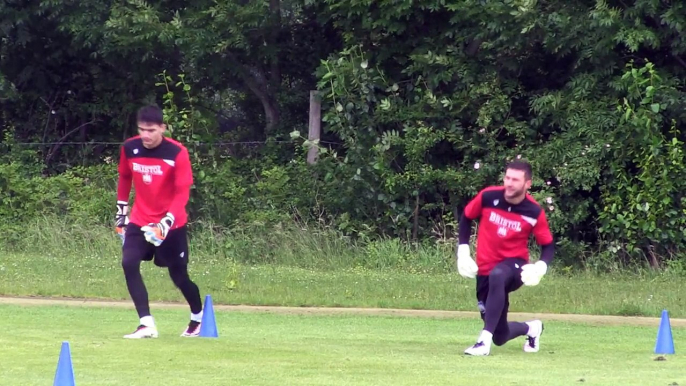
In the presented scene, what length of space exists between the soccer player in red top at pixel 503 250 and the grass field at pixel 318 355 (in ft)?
0.82

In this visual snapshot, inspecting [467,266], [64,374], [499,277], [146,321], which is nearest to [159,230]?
[146,321]

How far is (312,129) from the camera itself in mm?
21000

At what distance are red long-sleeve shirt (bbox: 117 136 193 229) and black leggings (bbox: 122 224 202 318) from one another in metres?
0.11

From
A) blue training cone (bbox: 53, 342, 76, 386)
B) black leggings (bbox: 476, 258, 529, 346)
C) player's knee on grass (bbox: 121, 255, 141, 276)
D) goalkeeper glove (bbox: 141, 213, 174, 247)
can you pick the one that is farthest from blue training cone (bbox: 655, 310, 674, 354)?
blue training cone (bbox: 53, 342, 76, 386)

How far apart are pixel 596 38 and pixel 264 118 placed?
8.10 m

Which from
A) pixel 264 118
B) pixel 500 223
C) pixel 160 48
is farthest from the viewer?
pixel 264 118

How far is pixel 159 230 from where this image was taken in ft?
30.4

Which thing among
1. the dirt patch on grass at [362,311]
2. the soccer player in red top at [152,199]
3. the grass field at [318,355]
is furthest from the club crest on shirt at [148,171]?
the dirt patch on grass at [362,311]

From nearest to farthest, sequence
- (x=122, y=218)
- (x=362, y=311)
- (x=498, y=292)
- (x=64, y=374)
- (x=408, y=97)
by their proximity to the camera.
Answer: (x=64, y=374) < (x=498, y=292) < (x=122, y=218) < (x=362, y=311) < (x=408, y=97)

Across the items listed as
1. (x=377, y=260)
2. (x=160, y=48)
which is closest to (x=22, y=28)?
(x=160, y=48)

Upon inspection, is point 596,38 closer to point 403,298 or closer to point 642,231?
point 642,231

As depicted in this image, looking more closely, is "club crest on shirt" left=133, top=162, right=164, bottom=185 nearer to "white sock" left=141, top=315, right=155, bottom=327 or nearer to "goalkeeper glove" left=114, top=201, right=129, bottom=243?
"goalkeeper glove" left=114, top=201, right=129, bottom=243

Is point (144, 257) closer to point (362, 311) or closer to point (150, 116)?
point (150, 116)

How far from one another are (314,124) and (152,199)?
11502 millimetres
